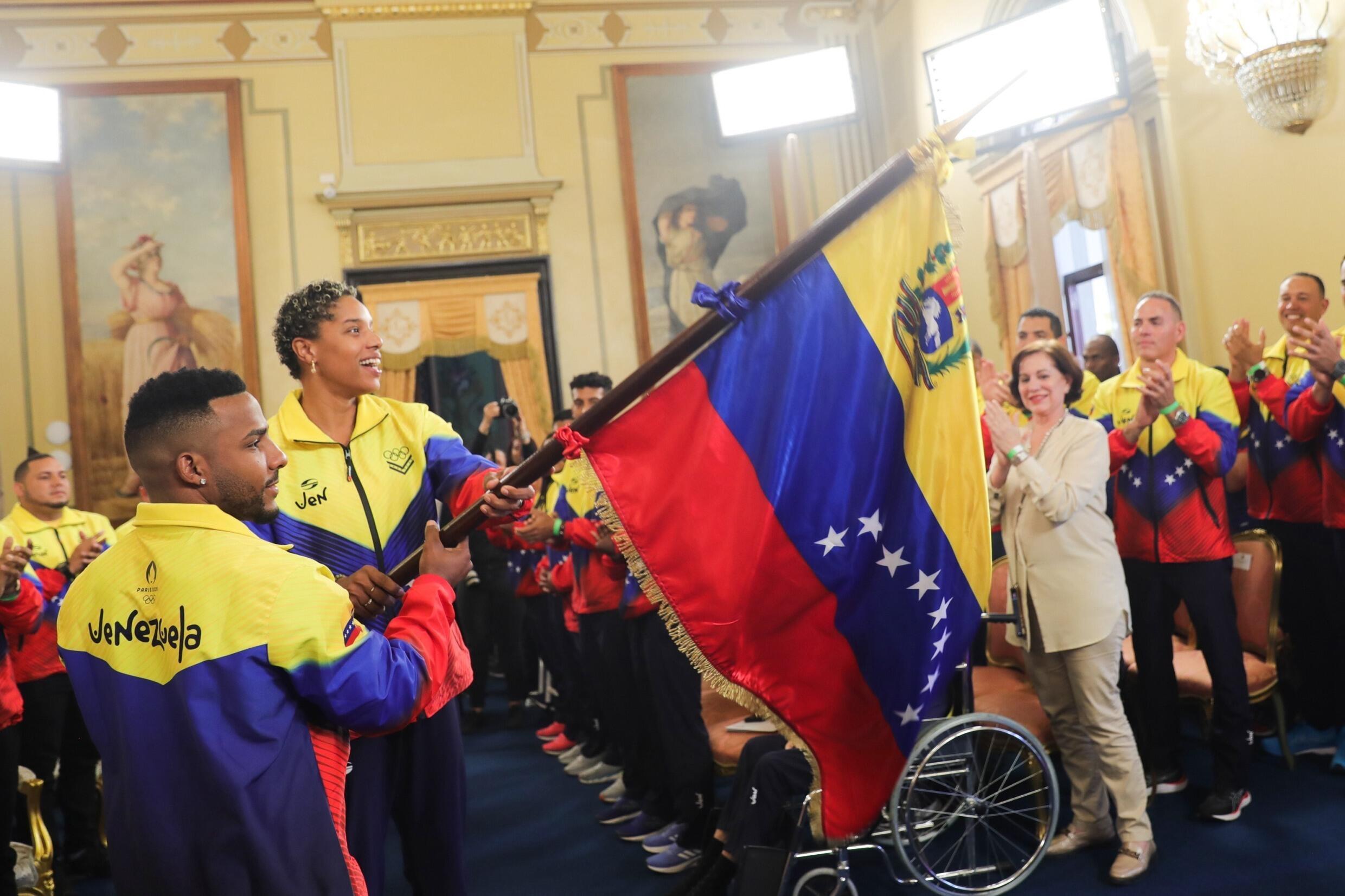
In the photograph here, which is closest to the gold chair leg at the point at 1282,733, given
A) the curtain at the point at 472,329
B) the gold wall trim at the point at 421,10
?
the curtain at the point at 472,329

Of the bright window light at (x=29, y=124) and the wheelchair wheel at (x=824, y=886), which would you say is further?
the bright window light at (x=29, y=124)

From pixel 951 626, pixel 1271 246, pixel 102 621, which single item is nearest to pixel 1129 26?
pixel 1271 246

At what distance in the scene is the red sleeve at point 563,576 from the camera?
4812 millimetres

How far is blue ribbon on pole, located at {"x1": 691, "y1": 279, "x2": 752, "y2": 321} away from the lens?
1.97 metres

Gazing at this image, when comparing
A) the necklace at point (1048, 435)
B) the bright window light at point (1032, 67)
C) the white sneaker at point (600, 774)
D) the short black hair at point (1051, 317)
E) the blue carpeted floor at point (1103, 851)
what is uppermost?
the bright window light at point (1032, 67)

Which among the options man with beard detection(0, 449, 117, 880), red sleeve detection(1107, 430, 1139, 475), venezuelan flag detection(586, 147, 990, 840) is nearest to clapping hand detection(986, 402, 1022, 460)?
red sleeve detection(1107, 430, 1139, 475)

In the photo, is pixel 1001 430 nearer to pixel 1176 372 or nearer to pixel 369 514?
pixel 1176 372

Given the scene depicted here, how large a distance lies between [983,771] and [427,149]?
6.78 metres

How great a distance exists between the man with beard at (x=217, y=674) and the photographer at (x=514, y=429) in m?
3.15

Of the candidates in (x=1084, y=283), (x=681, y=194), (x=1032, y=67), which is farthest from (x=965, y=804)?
(x=681, y=194)

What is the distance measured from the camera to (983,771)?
116 inches

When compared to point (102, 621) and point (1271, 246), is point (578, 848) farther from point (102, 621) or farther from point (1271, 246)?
point (1271, 246)

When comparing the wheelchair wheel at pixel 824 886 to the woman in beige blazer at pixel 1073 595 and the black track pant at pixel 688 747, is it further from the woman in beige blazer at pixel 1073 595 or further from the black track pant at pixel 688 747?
the woman in beige blazer at pixel 1073 595

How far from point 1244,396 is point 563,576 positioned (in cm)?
292
